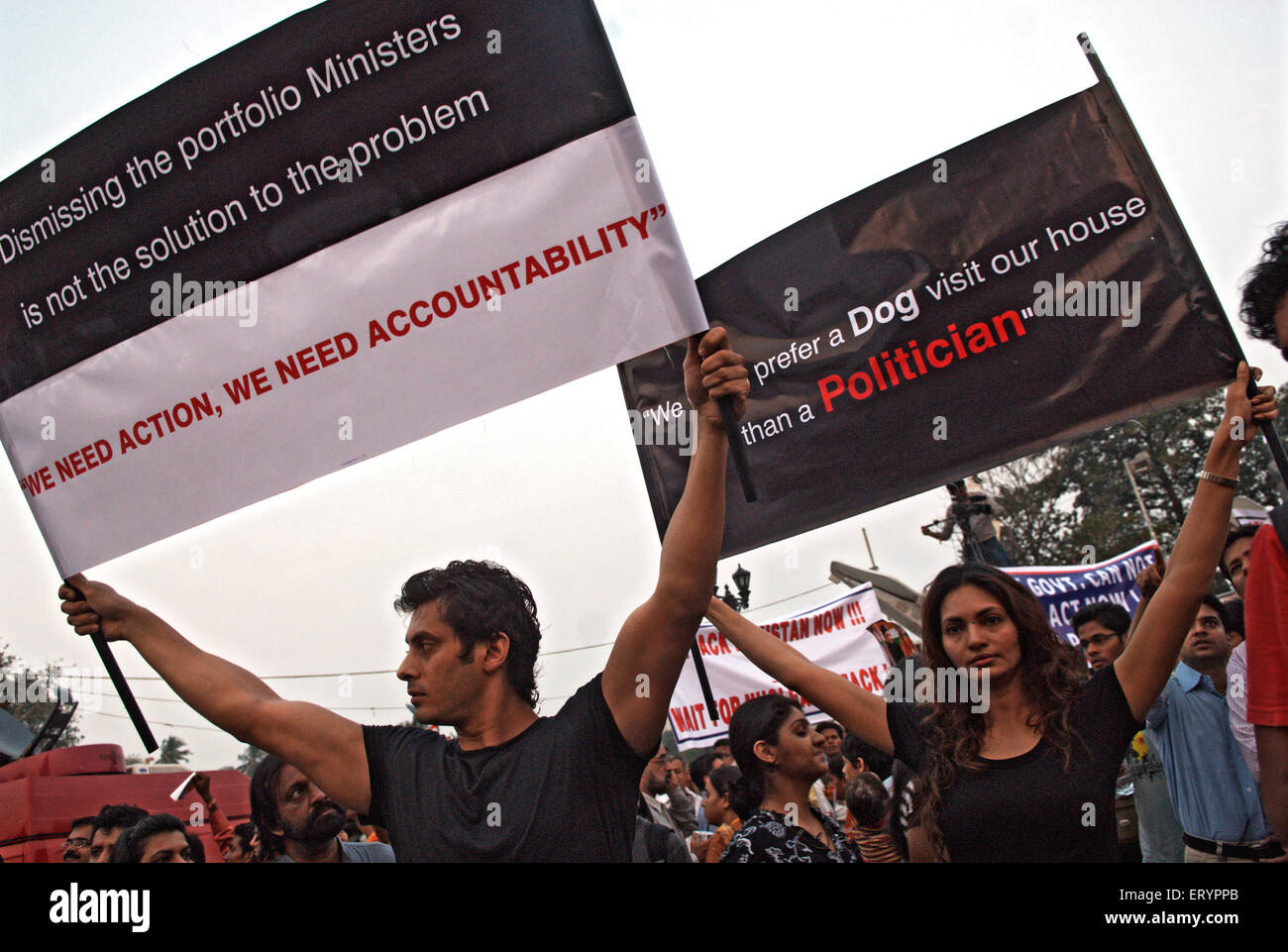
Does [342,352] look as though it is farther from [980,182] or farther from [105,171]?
[980,182]

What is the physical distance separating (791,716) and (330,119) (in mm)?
2254

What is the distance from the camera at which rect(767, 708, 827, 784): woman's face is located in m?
3.17

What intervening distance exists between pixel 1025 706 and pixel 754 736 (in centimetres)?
99

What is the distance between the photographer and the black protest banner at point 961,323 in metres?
3.29

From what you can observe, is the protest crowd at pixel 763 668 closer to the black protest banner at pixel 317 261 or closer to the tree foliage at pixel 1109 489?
the black protest banner at pixel 317 261

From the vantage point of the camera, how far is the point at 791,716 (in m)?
3.27

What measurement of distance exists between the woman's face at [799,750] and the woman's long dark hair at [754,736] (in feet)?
0.07

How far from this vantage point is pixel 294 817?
12.8ft
